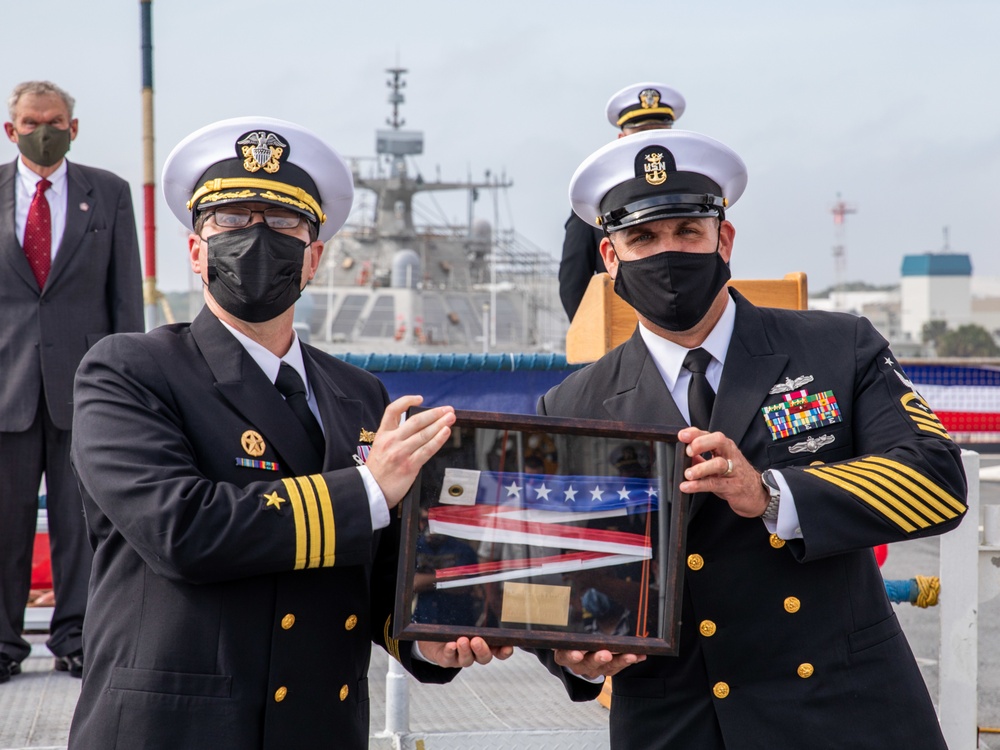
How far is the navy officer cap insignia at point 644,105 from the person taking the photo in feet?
15.7

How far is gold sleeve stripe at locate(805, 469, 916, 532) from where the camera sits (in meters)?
2.13

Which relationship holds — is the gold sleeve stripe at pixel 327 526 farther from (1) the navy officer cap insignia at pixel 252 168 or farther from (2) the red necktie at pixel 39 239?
(2) the red necktie at pixel 39 239

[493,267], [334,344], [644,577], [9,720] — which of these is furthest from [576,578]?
[493,267]

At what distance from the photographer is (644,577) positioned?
2.09 meters

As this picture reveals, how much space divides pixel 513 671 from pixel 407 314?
2857cm

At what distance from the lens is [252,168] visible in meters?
2.34

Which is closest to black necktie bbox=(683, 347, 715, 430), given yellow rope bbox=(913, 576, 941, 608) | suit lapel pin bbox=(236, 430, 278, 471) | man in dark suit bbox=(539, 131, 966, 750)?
man in dark suit bbox=(539, 131, 966, 750)

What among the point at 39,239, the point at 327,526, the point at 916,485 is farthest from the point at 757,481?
the point at 39,239

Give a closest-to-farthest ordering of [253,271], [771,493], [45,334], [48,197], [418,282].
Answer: [771,493] → [253,271] → [45,334] → [48,197] → [418,282]

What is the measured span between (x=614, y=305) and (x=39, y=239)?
243 centimetres

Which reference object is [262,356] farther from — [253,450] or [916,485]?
[916,485]

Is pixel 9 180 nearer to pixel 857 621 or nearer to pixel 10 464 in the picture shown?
pixel 10 464

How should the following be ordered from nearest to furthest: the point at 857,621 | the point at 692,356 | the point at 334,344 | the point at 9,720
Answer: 1. the point at 857,621
2. the point at 692,356
3. the point at 9,720
4. the point at 334,344

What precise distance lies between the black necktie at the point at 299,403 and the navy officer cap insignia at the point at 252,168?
353 millimetres
